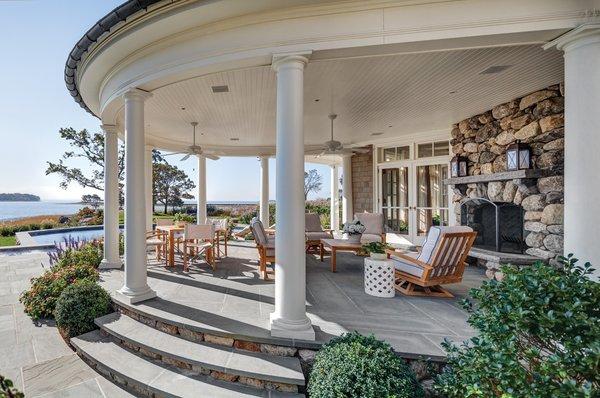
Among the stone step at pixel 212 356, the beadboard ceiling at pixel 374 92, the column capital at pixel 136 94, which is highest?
the beadboard ceiling at pixel 374 92

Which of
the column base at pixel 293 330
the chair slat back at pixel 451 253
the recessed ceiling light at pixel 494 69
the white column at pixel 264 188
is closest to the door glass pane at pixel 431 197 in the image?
the chair slat back at pixel 451 253

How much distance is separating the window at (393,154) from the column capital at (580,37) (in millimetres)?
5638

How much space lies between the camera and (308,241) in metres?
6.93

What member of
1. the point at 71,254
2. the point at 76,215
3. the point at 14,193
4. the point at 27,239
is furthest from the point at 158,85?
the point at 14,193

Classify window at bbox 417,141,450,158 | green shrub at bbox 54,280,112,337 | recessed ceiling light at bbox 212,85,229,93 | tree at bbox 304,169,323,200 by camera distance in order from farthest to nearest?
tree at bbox 304,169,323,200
window at bbox 417,141,450,158
recessed ceiling light at bbox 212,85,229,93
green shrub at bbox 54,280,112,337

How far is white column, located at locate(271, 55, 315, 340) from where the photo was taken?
9.34 ft

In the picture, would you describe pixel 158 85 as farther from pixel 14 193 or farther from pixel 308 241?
pixel 14 193

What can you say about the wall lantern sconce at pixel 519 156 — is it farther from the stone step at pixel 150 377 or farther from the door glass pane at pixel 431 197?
the stone step at pixel 150 377

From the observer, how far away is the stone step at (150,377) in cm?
250

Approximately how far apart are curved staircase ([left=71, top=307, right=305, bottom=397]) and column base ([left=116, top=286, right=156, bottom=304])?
0.36 m

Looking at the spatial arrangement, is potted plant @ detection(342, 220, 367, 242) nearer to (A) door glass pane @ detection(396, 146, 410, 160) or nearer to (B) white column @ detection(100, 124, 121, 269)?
(A) door glass pane @ detection(396, 146, 410, 160)

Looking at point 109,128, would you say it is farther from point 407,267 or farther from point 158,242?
point 407,267

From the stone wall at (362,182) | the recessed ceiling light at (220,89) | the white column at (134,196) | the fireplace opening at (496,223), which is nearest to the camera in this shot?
the white column at (134,196)

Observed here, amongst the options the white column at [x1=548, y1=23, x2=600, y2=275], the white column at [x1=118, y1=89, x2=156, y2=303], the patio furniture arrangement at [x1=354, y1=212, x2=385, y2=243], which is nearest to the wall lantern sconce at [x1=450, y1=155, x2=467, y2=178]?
the patio furniture arrangement at [x1=354, y1=212, x2=385, y2=243]
